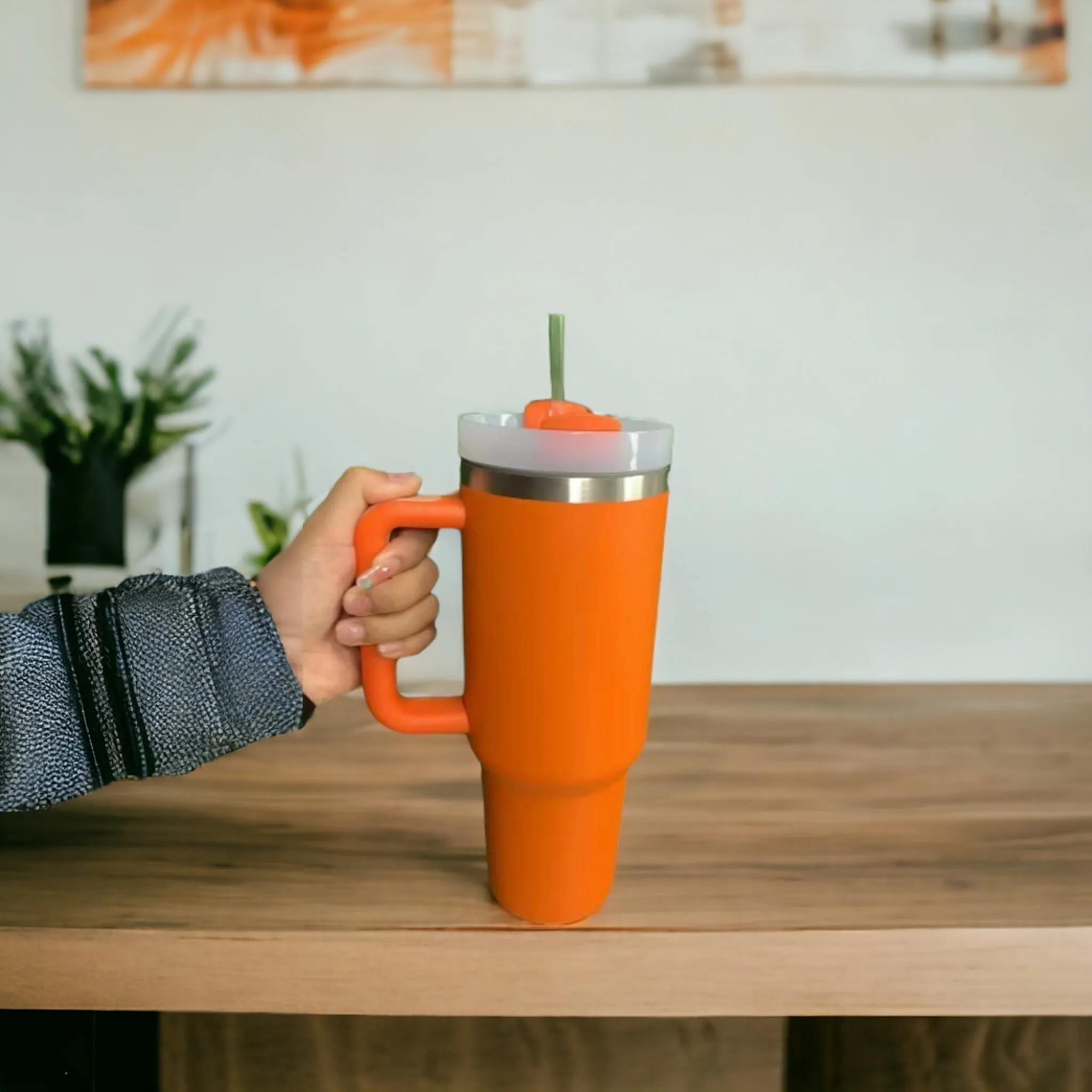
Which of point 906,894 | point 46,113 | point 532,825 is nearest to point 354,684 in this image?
point 532,825

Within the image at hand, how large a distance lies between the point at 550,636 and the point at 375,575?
112 millimetres

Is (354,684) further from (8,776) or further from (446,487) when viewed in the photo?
(446,487)

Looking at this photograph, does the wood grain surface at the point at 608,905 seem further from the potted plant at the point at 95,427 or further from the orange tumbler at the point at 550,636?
the potted plant at the point at 95,427

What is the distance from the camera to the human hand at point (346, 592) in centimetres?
56

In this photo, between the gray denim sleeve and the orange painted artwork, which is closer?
the gray denim sleeve

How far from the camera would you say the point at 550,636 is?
1.59ft

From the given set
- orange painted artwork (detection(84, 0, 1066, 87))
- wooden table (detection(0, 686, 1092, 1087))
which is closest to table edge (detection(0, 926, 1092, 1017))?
wooden table (detection(0, 686, 1092, 1087))

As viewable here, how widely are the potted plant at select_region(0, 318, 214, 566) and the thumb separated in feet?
1.75

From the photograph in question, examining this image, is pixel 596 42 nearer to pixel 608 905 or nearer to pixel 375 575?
pixel 375 575

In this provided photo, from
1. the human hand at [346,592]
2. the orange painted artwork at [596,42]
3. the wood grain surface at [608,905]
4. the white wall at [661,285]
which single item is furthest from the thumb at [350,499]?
the orange painted artwork at [596,42]

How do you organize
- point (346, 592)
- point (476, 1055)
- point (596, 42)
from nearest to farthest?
point (346, 592) → point (476, 1055) → point (596, 42)

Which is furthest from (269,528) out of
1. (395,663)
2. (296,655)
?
(395,663)

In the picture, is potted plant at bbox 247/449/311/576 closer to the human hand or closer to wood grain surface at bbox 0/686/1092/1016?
wood grain surface at bbox 0/686/1092/1016

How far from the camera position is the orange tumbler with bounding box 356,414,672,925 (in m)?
0.47
